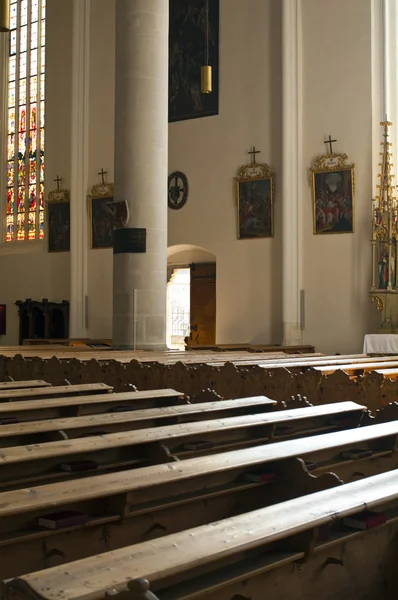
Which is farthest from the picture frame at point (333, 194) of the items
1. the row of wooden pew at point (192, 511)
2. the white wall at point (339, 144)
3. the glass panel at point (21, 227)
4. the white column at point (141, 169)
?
the row of wooden pew at point (192, 511)

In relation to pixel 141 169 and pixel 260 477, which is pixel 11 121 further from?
pixel 260 477

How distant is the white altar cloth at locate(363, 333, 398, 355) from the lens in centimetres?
1301

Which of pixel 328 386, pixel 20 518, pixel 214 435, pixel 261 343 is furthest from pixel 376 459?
pixel 261 343

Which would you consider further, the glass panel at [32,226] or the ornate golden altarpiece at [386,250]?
the glass panel at [32,226]

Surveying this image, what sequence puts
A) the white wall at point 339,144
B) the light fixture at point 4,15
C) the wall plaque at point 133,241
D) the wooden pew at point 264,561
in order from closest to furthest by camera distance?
the wooden pew at point 264,561, the light fixture at point 4,15, the wall plaque at point 133,241, the white wall at point 339,144

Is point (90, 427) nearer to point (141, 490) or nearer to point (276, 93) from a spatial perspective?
point (141, 490)

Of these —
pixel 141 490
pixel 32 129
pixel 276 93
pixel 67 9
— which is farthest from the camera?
pixel 32 129

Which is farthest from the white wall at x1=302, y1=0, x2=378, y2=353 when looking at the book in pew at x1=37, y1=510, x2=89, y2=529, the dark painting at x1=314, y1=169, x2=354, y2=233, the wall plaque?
the book in pew at x1=37, y1=510, x2=89, y2=529

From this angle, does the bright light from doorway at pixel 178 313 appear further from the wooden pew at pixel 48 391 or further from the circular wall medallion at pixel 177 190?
the wooden pew at pixel 48 391

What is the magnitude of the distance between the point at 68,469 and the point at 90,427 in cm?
64

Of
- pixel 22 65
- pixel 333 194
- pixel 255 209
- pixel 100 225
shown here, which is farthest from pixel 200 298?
pixel 22 65

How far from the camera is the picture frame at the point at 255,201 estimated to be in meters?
15.2

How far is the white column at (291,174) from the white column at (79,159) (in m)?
5.03

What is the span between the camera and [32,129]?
63.9 ft
